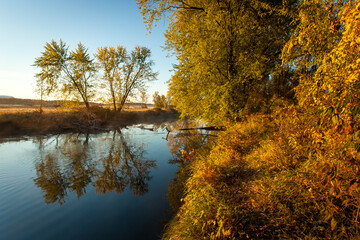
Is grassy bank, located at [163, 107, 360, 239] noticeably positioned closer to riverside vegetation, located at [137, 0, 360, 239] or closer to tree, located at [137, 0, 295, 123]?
riverside vegetation, located at [137, 0, 360, 239]

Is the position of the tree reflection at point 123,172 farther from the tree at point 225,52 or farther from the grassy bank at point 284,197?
the tree at point 225,52

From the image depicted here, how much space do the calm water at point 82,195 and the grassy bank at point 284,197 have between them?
1.97 metres

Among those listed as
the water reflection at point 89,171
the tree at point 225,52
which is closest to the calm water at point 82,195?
the water reflection at point 89,171

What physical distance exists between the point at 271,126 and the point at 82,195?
9625mm

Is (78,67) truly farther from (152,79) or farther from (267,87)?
(267,87)

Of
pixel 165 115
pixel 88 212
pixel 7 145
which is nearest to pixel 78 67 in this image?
pixel 7 145

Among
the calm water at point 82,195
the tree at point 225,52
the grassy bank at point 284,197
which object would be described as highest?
the tree at point 225,52

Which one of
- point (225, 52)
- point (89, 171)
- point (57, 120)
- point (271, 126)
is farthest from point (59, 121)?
point (271, 126)

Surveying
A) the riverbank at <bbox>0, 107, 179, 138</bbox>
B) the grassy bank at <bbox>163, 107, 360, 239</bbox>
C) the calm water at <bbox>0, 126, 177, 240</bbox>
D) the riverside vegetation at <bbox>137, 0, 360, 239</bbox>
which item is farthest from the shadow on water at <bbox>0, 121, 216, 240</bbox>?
the riverbank at <bbox>0, 107, 179, 138</bbox>

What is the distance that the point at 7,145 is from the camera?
42.1ft

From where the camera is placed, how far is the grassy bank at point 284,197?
255 cm

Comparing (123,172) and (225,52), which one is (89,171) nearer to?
(123,172)

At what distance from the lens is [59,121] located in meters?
19.5

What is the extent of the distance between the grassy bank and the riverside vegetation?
21mm
